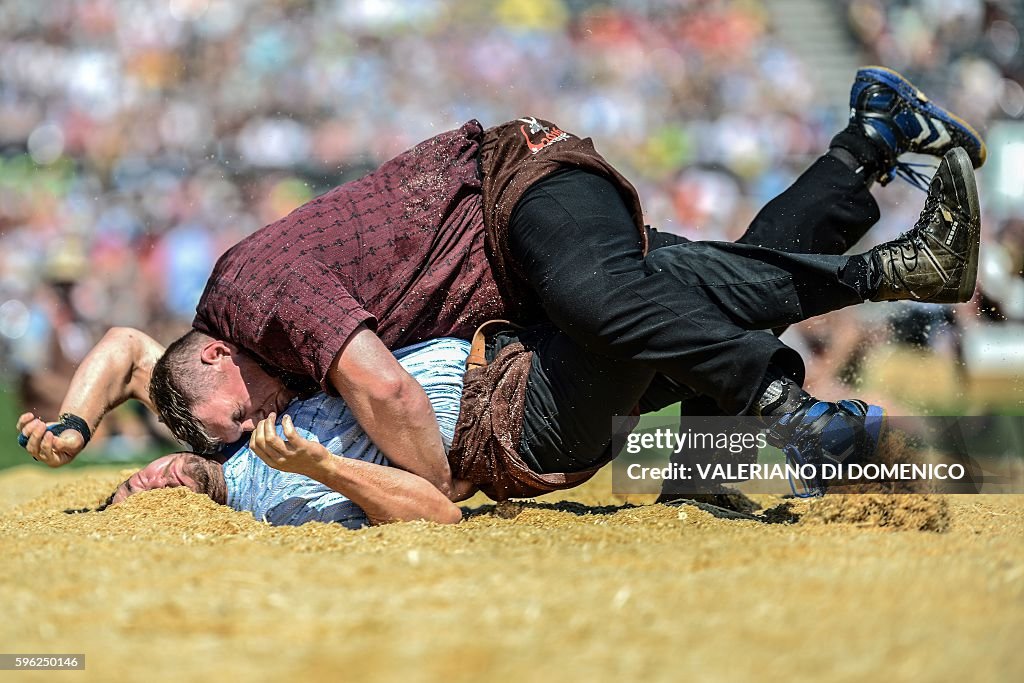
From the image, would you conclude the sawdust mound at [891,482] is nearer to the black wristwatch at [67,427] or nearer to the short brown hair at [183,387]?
the short brown hair at [183,387]

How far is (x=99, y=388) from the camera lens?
3.24 metres

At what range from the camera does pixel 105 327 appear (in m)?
7.39

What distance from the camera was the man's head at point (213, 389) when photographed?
2.95 m

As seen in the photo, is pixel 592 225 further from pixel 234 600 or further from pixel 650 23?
A: pixel 650 23

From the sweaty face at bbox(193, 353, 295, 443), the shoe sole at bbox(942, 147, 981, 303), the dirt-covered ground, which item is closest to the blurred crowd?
the sweaty face at bbox(193, 353, 295, 443)

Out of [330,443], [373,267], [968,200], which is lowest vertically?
[330,443]

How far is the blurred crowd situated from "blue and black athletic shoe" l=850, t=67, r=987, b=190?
14.3 ft

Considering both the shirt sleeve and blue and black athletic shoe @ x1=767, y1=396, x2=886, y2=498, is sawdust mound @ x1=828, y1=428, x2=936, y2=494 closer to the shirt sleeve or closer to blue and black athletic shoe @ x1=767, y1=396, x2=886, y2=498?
blue and black athletic shoe @ x1=767, y1=396, x2=886, y2=498

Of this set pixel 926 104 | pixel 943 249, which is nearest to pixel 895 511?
pixel 943 249

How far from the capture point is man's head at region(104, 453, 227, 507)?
3.10 meters

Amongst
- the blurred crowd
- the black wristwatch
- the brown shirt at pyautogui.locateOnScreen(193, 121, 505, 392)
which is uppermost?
the blurred crowd

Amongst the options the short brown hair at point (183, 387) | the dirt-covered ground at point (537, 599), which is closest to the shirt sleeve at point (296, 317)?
the short brown hair at point (183, 387)

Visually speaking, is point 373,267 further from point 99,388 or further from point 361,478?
point 99,388

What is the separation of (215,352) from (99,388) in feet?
1.73
